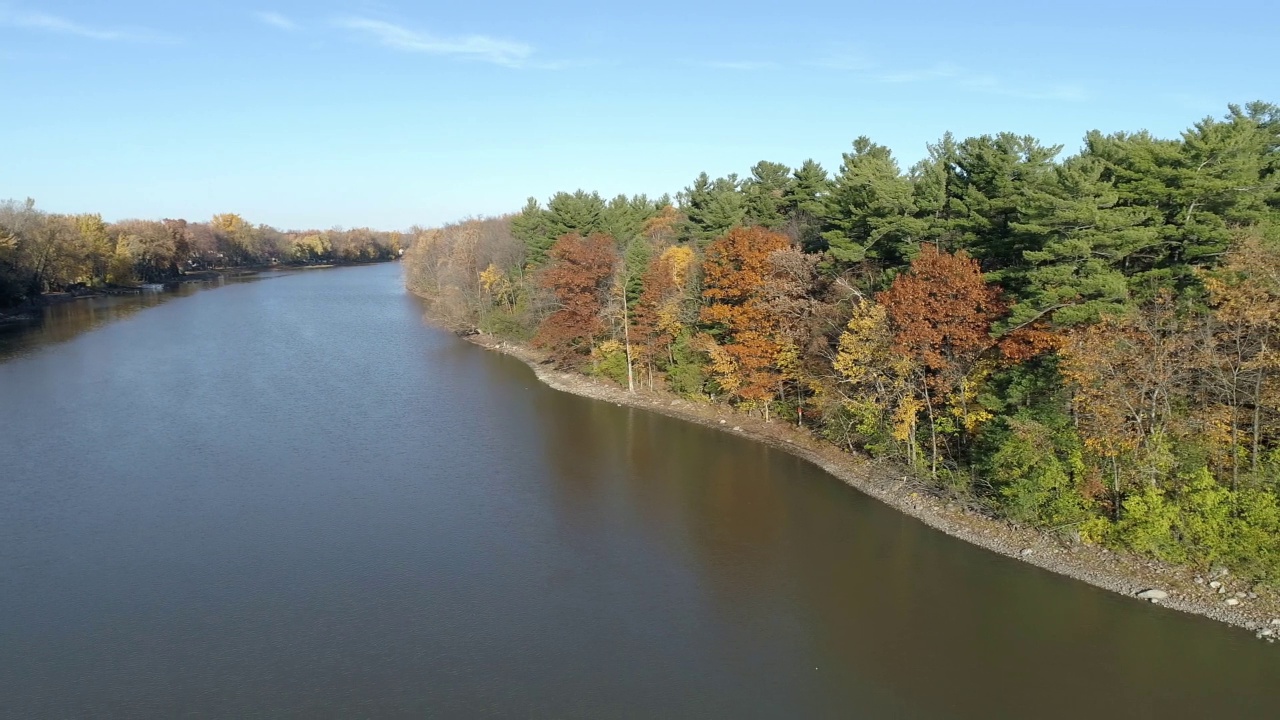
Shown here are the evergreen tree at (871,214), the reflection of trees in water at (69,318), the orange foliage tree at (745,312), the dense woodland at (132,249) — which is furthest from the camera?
the dense woodland at (132,249)

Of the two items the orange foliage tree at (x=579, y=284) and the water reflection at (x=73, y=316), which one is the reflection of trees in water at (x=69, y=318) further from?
the orange foliage tree at (x=579, y=284)

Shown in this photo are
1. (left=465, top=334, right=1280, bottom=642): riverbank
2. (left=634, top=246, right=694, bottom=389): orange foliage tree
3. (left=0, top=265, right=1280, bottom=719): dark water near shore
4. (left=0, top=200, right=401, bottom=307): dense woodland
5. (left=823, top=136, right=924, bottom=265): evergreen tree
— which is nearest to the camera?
(left=0, top=265, right=1280, bottom=719): dark water near shore

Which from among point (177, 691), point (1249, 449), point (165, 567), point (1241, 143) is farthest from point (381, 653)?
point (1241, 143)

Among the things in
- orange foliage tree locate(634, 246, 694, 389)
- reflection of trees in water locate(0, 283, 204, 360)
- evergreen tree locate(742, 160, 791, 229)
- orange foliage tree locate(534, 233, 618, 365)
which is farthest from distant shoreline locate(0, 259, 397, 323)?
evergreen tree locate(742, 160, 791, 229)

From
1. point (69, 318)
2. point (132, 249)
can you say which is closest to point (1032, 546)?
point (69, 318)

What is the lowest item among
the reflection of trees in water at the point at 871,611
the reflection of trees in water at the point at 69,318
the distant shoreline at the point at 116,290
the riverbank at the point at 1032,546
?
the reflection of trees in water at the point at 871,611

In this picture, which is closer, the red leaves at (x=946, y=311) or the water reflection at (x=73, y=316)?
the red leaves at (x=946, y=311)

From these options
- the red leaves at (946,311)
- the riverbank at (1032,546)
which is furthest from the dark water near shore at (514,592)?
the red leaves at (946,311)

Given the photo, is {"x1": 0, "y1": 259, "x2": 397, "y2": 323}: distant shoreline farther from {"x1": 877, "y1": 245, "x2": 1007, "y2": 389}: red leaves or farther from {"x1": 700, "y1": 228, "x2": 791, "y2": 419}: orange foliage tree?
{"x1": 877, "y1": 245, "x2": 1007, "y2": 389}: red leaves
